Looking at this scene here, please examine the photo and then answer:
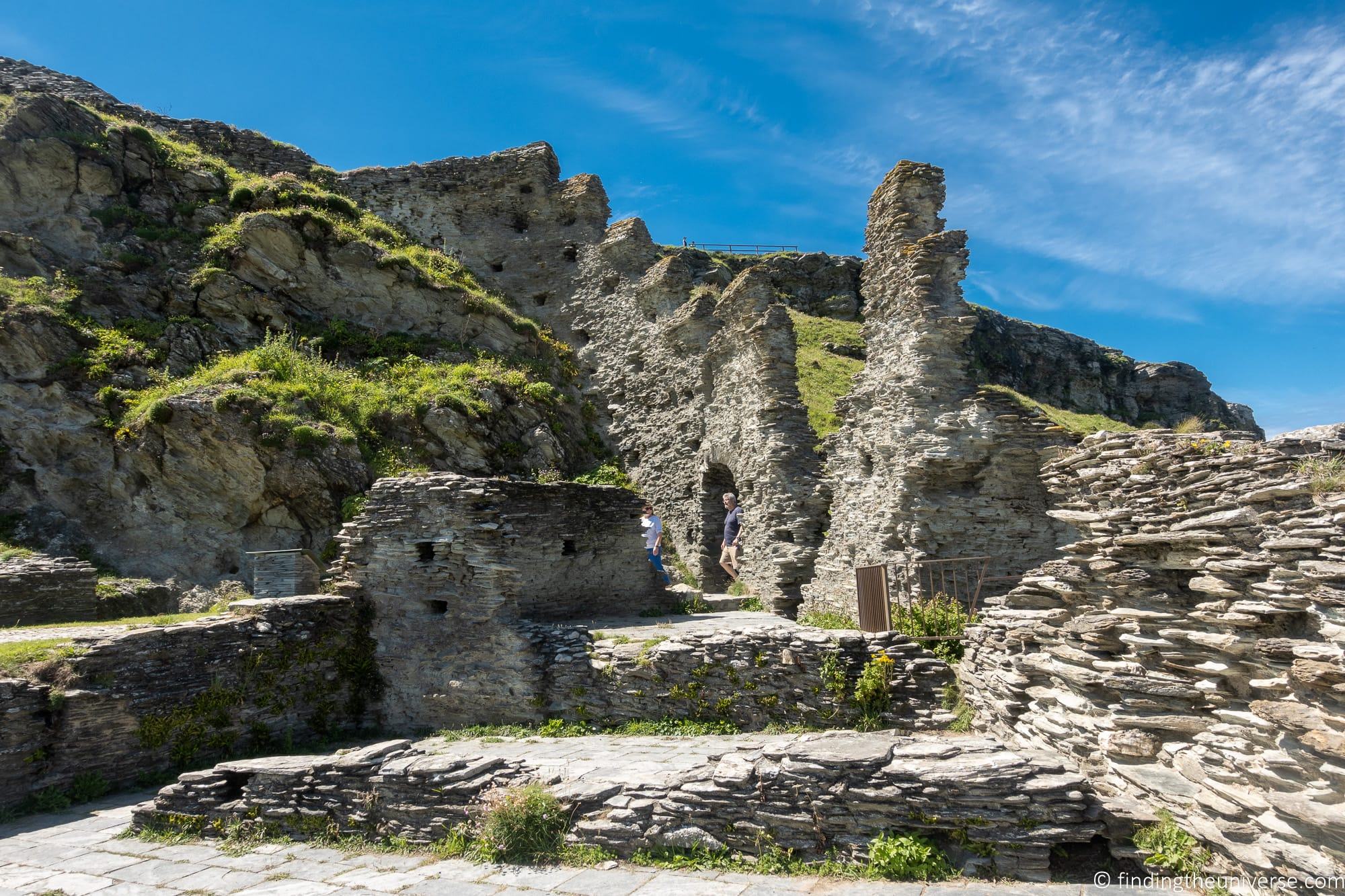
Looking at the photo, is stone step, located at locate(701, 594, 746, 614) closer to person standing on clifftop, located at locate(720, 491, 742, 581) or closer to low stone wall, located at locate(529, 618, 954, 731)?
person standing on clifftop, located at locate(720, 491, 742, 581)

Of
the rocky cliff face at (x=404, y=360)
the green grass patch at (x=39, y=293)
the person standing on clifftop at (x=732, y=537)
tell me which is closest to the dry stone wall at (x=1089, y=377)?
the rocky cliff face at (x=404, y=360)

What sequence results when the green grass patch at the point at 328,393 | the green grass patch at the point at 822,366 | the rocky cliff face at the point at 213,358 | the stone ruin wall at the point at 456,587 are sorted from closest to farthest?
1. the stone ruin wall at the point at 456,587
2. the rocky cliff face at the point at 213,358
3. the green grass patch at the point at 328,393
4. the green grass patch at the point at 822,366

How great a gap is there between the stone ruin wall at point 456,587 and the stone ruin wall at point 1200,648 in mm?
7416

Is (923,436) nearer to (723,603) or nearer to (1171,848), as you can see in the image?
(723,603)

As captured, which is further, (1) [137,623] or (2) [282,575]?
(2) [282,575]

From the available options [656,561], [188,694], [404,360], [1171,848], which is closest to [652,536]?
[656,561]

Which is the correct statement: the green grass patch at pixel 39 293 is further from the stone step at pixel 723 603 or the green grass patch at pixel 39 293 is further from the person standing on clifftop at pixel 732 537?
the stone step at pixel 723 603

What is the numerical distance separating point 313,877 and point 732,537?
36.1 feet

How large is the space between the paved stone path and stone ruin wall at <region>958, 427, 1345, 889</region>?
1126 millimetres

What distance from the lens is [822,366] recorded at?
2862 centimetres

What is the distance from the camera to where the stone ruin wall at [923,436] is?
11.7 meters

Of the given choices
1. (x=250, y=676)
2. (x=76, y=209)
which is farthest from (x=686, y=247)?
(x=250, y=676)

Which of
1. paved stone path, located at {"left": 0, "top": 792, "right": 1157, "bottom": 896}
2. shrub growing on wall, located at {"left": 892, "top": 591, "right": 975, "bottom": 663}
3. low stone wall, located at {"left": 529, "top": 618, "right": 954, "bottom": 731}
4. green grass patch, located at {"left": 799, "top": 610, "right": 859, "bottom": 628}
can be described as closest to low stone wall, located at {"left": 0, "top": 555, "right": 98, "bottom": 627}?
paved stone path, located at {"left": 0, "top": 792, "right": 1157, "bottom": 896}

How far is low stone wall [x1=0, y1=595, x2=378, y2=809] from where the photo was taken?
9.23m
